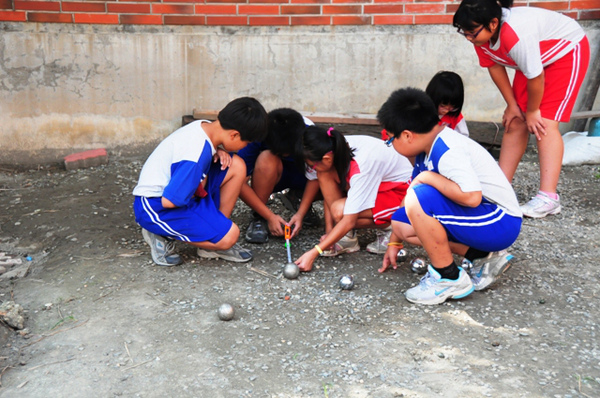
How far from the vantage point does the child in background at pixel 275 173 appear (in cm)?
377

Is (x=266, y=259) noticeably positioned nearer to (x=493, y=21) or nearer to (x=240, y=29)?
(x=493, y=21)

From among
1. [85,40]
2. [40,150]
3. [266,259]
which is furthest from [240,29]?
[266,259]

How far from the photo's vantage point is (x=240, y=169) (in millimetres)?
3746

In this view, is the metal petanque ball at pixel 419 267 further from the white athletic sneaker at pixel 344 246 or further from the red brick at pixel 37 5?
the red brick at pixel 37 5

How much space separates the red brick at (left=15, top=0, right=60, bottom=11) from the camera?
5.27m

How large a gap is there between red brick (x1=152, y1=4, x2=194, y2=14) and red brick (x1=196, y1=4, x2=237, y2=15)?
8 centimetres

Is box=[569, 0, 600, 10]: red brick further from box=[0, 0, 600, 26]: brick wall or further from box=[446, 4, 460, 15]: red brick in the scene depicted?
box=[446, 4, 460, 15]: red brick

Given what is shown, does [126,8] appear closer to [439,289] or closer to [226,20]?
[226,20]

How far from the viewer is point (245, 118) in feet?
11.1

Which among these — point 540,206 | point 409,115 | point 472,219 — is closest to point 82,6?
point 409,115

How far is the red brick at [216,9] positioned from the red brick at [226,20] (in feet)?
0.14

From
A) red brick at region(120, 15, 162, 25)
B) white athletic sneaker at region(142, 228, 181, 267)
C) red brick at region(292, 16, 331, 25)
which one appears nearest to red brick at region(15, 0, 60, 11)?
red brick at region(120, 15, 162, 25)

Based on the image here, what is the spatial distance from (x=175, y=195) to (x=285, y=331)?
950 mm

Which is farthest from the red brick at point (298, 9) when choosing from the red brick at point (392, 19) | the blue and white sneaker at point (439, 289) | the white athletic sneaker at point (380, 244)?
the blue and white sneaker at point (439, 289)
